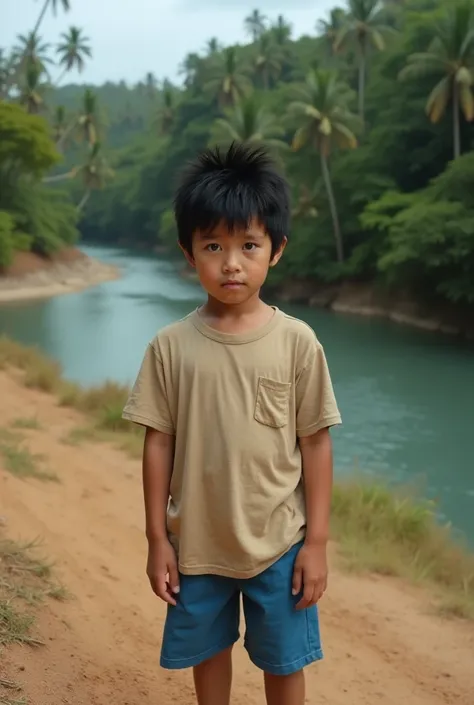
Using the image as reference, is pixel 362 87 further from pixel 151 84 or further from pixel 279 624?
pixel 151 84

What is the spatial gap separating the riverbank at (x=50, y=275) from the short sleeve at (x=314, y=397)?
85.1 ft

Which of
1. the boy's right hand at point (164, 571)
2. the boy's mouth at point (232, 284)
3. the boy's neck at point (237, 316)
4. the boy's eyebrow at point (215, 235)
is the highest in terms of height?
the boy's eyebrow at point (215, 235)

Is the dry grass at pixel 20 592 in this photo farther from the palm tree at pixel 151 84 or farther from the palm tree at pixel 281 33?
the palm tree at pixel 151 84

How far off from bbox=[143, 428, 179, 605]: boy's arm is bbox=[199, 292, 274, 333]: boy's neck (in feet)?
0.88

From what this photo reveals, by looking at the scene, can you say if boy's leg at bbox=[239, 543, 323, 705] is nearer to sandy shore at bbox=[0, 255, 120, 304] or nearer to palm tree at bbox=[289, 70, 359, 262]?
palm tree at bbox=[289, 70, 359, 262]

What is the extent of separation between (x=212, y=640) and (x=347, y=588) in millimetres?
2687

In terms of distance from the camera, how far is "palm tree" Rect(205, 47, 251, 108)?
38734 mm

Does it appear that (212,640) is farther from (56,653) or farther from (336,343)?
(336,343)

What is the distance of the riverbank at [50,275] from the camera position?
92.2 feet

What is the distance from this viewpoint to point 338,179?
85.5ft

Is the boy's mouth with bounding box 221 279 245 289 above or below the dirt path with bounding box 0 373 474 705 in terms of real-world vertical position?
above

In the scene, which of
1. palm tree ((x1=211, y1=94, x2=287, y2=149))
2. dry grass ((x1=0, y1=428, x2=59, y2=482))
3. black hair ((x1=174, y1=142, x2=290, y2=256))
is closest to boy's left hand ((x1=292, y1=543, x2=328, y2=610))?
black hair ((x1=174, y1=142, x2=290, y2=256))

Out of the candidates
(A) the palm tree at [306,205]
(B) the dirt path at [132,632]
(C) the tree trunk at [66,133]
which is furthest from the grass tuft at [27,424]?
(C) the tree trunk at [66,133]

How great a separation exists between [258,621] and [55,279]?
30260mm
